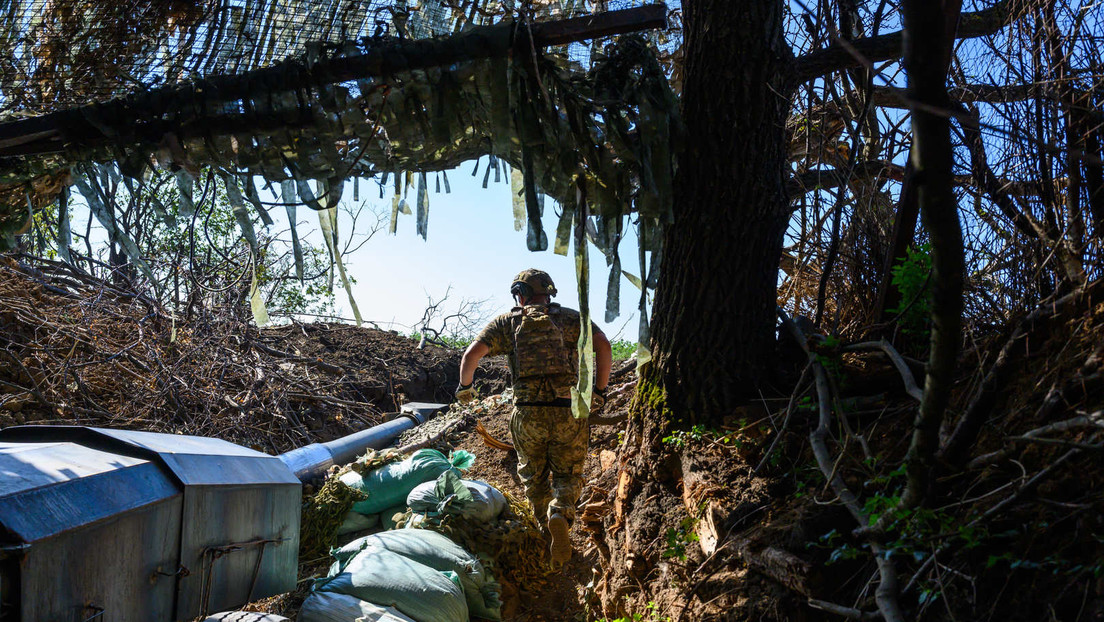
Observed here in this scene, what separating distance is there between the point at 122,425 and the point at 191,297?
1563mm

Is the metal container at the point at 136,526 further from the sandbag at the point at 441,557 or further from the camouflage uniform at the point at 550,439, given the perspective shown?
the camouflage uniform at the point at 550,439

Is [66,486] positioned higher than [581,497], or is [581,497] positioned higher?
[66,486]

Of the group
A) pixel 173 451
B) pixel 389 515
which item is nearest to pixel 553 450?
pixel 389 515

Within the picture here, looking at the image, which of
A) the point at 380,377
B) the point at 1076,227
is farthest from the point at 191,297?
the point at 1076,227

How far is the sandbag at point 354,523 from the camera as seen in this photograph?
5492 mm

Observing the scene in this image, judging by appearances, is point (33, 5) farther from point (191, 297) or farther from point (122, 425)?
point (191, 297)

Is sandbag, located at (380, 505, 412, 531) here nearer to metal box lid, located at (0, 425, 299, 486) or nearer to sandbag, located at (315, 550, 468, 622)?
sandbag, located at (315, 550, 468, 622)

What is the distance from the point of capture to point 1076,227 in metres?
2.70

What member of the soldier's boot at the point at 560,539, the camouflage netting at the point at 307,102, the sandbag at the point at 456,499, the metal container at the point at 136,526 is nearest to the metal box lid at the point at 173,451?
the metal container at the point at 136,526

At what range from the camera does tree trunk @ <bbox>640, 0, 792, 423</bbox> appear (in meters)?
3.80

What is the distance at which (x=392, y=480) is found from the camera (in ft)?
18.4

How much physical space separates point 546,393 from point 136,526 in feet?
10.4

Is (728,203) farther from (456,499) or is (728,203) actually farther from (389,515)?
(389,515)

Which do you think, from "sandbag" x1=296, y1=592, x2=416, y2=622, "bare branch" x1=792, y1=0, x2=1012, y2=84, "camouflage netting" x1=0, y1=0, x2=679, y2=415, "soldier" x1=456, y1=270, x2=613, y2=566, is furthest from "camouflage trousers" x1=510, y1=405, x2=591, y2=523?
"bare branch" x1=792, y1=0, x2=1012, y2=84
